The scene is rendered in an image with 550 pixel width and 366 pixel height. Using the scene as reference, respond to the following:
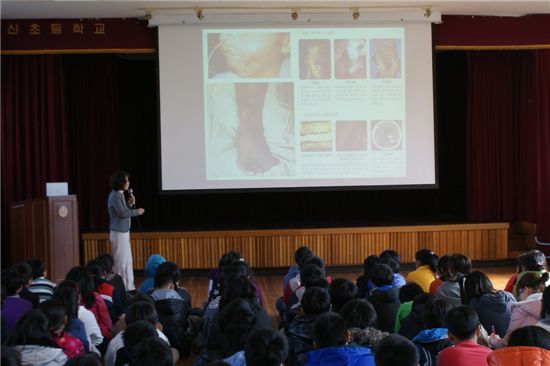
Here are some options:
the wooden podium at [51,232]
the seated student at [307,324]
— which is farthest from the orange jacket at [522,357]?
the wooden podium at [51,232]

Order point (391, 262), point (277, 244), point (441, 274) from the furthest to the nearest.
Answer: point (277, 244) → point (391, 262) → point (441, 274)

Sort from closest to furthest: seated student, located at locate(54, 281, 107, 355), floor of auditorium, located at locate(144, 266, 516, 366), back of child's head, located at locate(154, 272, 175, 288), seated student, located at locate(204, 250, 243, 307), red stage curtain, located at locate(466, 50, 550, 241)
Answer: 1. seated student, located at locate(54, 281, 107, 355)
2. back of child's head, located at locate(154, 272, 175, 288)
3. seated student, located at locate(204, 250, 243, 307)
4. floor of auditorium, located at locate(144, 266, 516, 366)
5. red stage curtain, located at locate(466, 50, 550, 241)

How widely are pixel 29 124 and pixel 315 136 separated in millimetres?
2984

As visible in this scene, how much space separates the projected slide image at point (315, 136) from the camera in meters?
7.09

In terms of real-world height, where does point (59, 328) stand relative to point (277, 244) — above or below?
above

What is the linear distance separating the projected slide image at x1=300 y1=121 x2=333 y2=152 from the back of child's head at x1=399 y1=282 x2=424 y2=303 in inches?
138

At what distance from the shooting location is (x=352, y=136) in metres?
7.13

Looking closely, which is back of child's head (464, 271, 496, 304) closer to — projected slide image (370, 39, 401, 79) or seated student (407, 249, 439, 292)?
seated student (407, 249, 439, 292)

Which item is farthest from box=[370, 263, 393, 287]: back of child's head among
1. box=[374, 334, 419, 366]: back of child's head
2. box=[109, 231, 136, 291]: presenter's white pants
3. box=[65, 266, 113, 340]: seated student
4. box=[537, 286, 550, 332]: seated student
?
box=[109, 231, 136, 291]: presenter's white pants

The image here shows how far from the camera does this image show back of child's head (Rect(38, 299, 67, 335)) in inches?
110

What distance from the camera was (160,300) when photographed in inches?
155

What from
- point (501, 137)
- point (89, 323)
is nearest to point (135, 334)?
point (89, 323)

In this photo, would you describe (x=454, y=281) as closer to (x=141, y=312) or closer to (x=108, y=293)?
(x=141, y=312)

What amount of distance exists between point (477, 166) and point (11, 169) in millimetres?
5094
